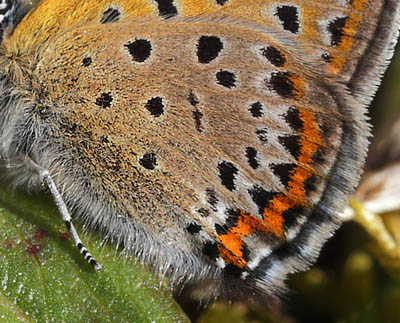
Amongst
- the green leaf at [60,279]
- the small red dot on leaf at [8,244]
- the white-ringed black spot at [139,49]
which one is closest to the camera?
the green leaf at [60,279]

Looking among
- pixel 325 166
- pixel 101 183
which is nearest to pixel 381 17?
pixel 325 166

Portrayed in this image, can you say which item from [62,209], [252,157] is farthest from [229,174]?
[62,209]

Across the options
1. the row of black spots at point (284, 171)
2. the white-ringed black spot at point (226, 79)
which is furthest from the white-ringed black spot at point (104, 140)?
the row of black spots at point (284, 171)

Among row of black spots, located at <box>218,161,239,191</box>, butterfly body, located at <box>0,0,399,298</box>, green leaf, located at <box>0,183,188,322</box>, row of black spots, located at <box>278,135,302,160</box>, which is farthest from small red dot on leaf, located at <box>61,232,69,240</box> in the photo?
row of black spots, located at <box>278,135,302,160</box>

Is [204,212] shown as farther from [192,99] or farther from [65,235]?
[65,235]

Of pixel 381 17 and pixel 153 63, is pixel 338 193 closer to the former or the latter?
pixel 381 17

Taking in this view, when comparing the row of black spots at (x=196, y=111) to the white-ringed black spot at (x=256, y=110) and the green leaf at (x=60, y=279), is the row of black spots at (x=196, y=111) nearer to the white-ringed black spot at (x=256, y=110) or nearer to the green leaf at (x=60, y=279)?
the white-ringed black spot at (x=256, y=110)

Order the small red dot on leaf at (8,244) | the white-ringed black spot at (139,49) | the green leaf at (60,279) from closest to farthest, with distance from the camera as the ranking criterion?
the green leaf at (60,279), the small red dot on leaf at (8,244), the white-ringed black spot at (139,49)
